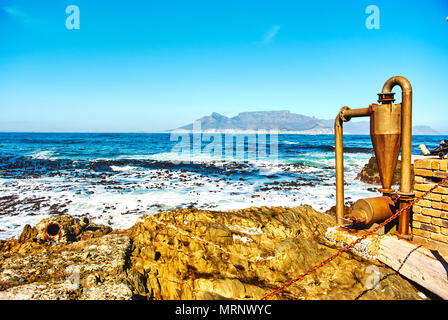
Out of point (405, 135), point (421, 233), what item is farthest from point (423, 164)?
point (421, 233)

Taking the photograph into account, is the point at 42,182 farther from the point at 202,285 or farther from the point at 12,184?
the point at 202,285

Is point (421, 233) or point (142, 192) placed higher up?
point (421, 233)

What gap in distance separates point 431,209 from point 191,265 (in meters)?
5.11

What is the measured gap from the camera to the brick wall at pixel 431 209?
16.4ft

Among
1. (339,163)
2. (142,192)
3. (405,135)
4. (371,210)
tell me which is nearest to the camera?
(405,135)

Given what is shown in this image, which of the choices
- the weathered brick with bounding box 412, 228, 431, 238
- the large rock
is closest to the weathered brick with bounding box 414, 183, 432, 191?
the weathered brick with bounding box 412, 228, 431, 238

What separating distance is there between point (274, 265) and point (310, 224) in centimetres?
309

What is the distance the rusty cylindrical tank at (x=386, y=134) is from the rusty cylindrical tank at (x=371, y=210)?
349 mm

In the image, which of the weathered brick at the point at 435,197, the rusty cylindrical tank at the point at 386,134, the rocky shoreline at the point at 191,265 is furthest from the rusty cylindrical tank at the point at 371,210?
the rocky shoreline at the point at 191,265

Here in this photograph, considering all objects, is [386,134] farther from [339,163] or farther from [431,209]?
[431,209]

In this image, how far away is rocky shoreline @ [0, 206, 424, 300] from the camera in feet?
15.3

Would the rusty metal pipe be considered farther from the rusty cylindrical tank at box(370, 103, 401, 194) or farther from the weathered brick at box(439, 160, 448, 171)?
the weathered brick at box(439, 160, 448, 171)

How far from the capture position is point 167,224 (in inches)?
281

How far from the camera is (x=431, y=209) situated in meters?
5.17
